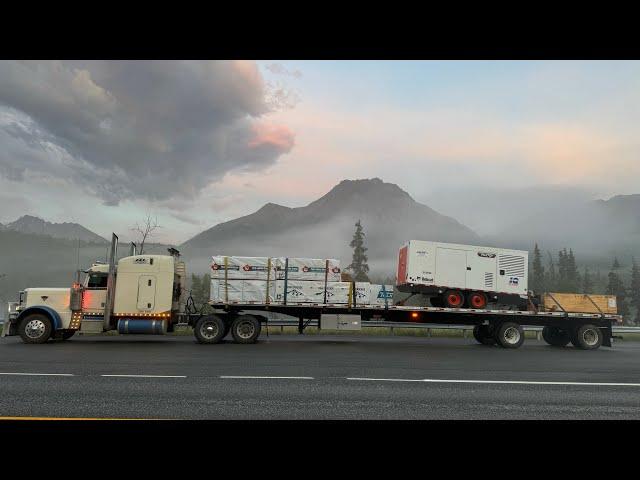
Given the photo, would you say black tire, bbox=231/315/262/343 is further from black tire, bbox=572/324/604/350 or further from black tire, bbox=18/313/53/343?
black tire, bbox=572/324/604/350

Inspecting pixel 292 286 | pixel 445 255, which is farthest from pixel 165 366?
pixel 445 255

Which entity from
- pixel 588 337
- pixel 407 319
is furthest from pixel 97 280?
pixel 588 337

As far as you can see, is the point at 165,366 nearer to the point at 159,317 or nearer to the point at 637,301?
the point at 159,317

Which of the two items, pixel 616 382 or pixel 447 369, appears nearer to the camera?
pixel 616 382

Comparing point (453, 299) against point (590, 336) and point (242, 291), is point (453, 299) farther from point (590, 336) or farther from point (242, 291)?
point (242, 291)

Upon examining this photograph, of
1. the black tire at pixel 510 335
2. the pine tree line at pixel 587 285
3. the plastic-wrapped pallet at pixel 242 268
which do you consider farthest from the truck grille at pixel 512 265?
the pine tree line at pixel 587 285

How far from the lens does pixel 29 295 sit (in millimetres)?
15758

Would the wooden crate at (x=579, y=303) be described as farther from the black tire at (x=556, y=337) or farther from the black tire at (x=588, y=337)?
the black tire at (x=556, y=337)

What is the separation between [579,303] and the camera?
18.3 m

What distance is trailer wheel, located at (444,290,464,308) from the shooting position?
18.7 meters

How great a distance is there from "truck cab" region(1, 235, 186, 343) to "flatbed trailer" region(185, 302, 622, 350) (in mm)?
1419

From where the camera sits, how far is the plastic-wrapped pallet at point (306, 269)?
17.2 m

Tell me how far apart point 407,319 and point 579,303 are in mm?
7044
